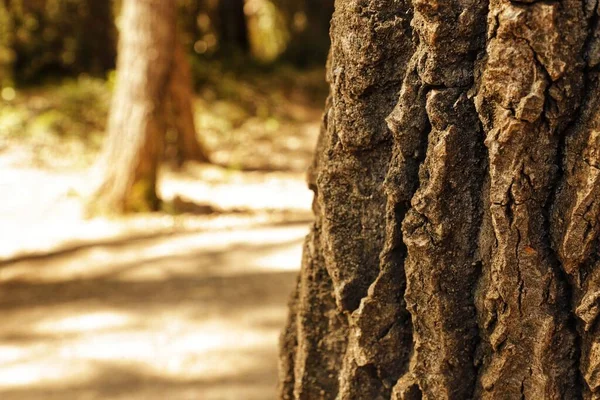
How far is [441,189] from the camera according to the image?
1.60 m

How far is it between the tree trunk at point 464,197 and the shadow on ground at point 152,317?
7.11 ft

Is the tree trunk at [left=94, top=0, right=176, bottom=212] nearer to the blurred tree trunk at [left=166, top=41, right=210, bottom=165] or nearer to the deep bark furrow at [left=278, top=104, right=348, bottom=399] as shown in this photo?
the blurred tree trunk at [left=166, top=41, right=210, bottom=165]

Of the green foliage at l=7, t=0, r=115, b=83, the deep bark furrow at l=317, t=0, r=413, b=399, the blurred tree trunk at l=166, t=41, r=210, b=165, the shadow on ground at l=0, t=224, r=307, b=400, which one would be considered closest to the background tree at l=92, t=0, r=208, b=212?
the shadow on ground at l=0, t=224, r=307, b=400

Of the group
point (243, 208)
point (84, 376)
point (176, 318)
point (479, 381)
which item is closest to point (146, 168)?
point (243, 208)

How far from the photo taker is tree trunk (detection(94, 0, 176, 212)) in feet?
23.2

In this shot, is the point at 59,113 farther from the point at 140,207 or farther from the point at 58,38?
the point at 140,207

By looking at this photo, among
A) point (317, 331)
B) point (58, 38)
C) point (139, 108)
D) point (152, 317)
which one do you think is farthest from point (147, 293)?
point (58, 38)

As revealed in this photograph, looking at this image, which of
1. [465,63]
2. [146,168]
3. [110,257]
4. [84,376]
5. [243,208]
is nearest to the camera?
[465,63]

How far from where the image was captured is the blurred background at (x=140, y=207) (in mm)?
4359

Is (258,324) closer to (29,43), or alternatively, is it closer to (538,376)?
(538,376)

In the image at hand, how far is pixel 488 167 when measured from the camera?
1575mm

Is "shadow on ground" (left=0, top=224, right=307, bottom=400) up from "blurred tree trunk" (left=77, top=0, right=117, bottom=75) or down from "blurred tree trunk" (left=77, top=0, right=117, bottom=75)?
down

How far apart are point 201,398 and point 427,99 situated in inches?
103

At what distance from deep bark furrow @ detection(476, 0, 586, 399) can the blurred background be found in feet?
7.75
